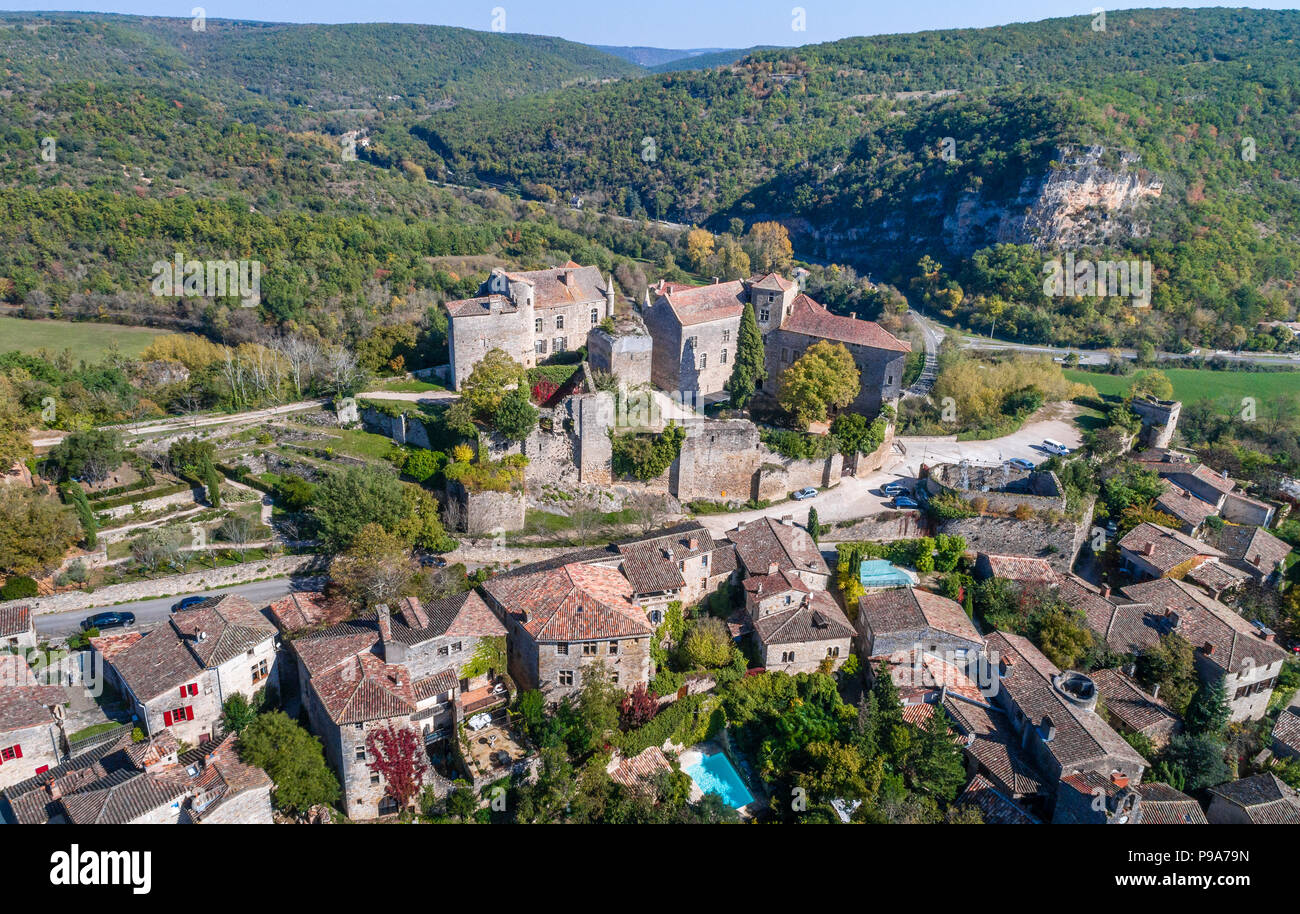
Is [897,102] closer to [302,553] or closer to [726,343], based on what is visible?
[726,343]

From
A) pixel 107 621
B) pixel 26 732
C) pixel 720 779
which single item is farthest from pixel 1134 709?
pixel 107 621

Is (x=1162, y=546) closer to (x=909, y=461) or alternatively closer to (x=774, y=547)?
(x=909, y=461)

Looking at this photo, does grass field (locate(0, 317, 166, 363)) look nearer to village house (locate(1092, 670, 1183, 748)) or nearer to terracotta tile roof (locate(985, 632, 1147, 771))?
terracotta tile roof (locate(985, 632, 1147, 771))

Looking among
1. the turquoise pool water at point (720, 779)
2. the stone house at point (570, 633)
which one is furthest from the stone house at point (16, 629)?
the turquoise pool water at point (720, 779)

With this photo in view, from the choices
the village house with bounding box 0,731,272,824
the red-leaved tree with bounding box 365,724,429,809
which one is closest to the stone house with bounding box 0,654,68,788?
the village house with bounding box 0,731,272,824

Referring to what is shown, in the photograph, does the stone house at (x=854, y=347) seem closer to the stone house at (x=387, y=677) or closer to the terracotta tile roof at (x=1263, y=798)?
the terracotta tile roof at (x=1263, y=798)
